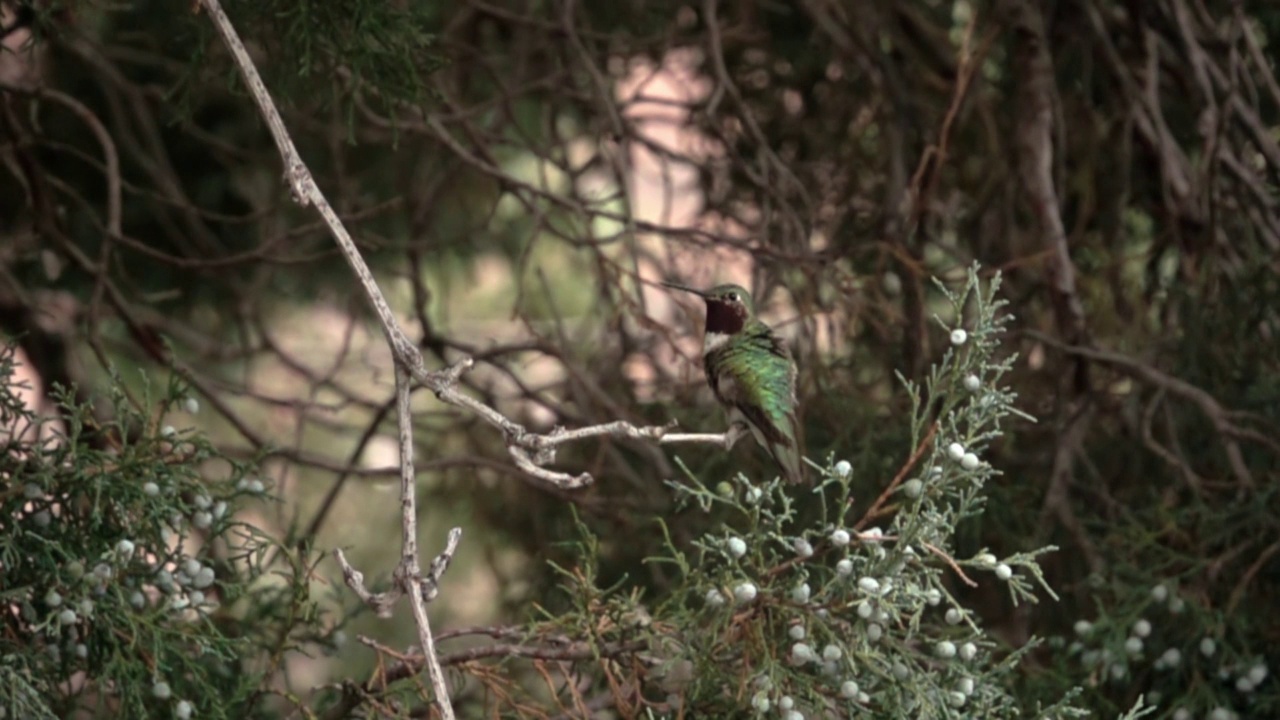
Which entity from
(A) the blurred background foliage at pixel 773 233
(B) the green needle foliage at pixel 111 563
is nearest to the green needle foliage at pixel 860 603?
(A) the blurred background foliage at pixel 773 233

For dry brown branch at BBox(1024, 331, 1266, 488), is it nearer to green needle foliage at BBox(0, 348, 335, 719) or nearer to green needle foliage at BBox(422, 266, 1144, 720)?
green needle foliage at BBox(422, 266, 1144, 720)

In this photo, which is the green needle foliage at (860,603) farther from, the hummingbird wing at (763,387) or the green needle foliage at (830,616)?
the hummingbird wing at (763,387)

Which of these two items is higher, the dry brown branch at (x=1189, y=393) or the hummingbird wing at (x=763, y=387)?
the hummingbird wing at (x=763, y=387)

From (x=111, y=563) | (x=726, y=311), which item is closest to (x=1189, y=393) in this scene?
(x=726, y=311)

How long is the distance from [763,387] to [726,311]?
261 millimetres

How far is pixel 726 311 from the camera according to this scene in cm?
271

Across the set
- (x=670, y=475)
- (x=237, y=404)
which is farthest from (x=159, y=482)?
(x=237, y=404)

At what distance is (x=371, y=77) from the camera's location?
8.78 ft

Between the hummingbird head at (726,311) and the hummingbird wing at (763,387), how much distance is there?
0.05m

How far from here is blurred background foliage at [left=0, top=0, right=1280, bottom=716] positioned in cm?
288

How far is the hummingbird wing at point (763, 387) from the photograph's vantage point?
8.00 feet

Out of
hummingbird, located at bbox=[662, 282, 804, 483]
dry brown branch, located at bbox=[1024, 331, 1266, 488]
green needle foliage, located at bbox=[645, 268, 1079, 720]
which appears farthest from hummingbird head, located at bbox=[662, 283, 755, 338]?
green needle foliage, located at bbox=[645, 268, 1079, 720]

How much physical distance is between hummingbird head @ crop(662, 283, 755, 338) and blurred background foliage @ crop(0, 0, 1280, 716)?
Result: 173 millimetres

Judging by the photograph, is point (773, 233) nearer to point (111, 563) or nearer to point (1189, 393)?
point (1189, 393)
